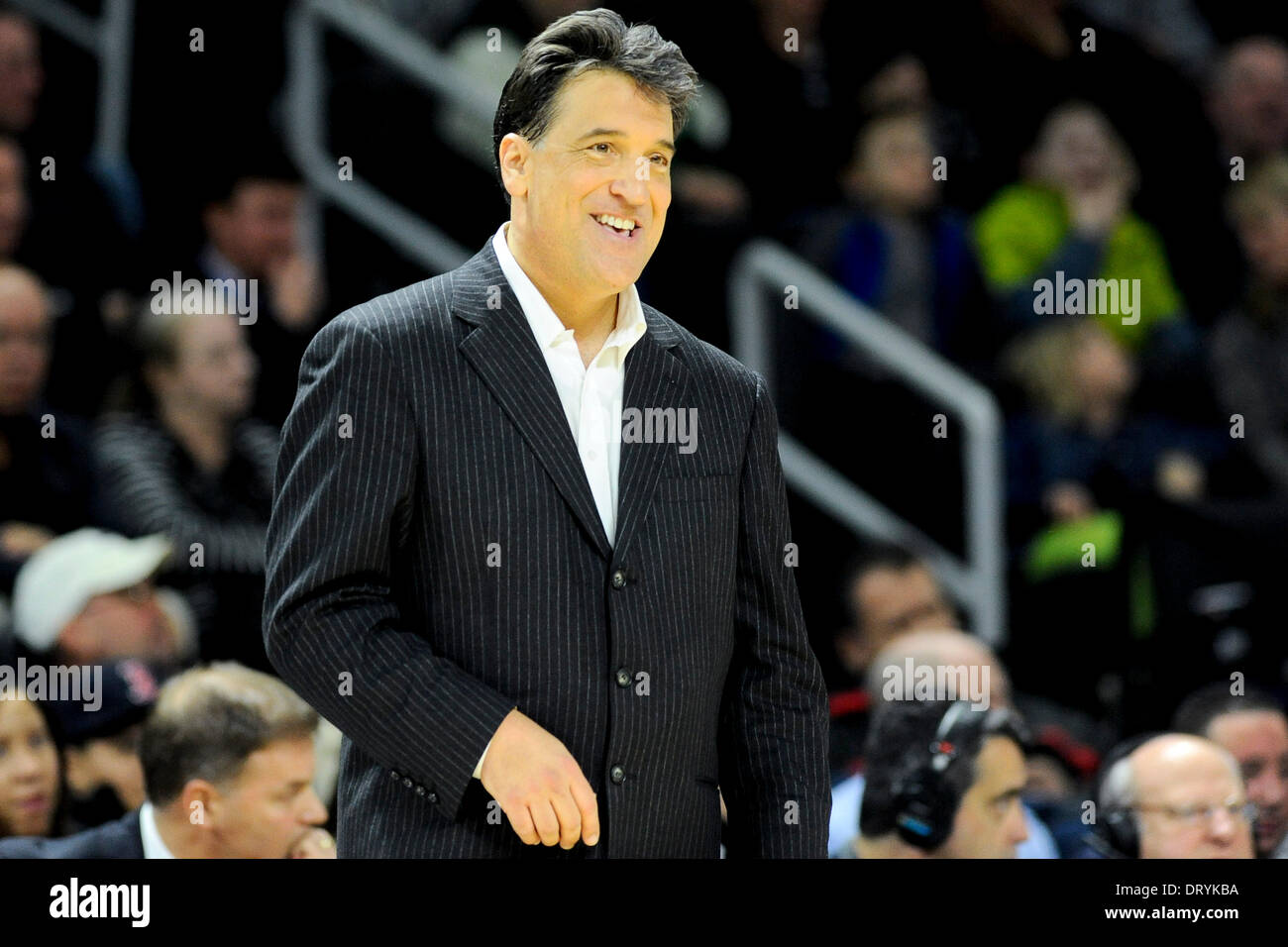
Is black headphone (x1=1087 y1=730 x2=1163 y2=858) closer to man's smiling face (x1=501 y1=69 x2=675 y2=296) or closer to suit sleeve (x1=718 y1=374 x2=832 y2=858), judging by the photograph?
suit sleeve (x1=718 y1=374 x2=832 y2=858)

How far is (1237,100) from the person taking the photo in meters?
5.75

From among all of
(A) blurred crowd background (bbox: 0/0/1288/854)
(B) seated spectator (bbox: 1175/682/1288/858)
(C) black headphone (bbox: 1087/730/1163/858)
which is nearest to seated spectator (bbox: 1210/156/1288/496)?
(A) blurred crowd background (bbox: 0/0/1288/854)

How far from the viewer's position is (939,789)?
3328 mm

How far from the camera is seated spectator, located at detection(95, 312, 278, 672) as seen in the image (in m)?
3.89

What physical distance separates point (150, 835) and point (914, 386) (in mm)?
2488

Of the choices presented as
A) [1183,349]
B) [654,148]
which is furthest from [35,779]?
[1183,349]

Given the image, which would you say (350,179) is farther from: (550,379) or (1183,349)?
(550,379)

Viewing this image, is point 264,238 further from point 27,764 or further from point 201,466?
point 27,764

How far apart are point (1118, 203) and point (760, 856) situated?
3927 mm

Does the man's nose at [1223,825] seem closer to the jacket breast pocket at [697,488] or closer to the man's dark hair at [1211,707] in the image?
the man's dark hair at [1211,707]

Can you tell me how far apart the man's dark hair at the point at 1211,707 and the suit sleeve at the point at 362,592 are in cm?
239

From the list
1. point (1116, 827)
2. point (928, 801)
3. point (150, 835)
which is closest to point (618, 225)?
point (150, 835)

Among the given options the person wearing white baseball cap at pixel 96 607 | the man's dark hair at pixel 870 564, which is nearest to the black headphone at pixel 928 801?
the man's dark hair at pixel 870 564

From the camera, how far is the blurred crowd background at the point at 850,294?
4.02 m
